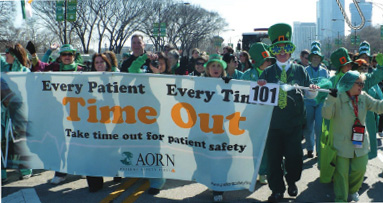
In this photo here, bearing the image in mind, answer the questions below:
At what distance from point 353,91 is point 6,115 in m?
4.25

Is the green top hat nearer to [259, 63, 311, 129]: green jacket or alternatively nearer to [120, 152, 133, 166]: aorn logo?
[259, 63, 311, 129]: green jacket

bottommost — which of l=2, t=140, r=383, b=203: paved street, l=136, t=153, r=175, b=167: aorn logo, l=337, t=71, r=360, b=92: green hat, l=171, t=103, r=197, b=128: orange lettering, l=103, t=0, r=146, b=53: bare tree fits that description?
l=2, t=140, r=383, b=203: paved street

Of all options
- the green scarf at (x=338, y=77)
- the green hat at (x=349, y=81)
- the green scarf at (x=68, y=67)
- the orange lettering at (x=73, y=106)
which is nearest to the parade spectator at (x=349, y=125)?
the green hat at (x=349, y=81)

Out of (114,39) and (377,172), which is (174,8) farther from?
(377,172)

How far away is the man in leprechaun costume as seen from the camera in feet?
14.2

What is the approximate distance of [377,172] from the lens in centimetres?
572

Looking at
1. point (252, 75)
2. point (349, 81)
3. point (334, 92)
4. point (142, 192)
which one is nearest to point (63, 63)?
point (142, 192)

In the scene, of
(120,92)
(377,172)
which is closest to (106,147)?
(120,92)

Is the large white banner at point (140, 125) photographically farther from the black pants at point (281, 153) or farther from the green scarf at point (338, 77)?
the green scarf at point (338, 77)

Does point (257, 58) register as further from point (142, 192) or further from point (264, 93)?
point (142, 192)

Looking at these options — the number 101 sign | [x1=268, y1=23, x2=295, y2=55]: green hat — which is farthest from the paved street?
[x1=268, y1=23, x2=295, y2=55]: green hat

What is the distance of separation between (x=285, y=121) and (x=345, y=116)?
66cm

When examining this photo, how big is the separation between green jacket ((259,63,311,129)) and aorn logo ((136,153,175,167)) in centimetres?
125

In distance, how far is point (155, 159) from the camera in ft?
14.3
